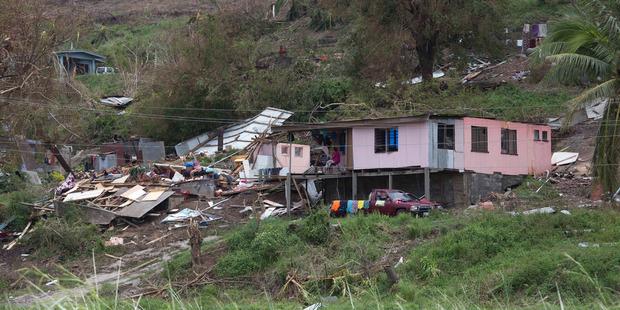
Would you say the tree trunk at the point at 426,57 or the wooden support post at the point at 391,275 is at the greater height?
the tree trunk at the point at 426,57

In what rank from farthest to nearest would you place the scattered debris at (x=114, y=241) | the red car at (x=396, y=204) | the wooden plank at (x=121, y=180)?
the wooden plank at (x=121, y=180)
the scattered debris at (x=114, y=241)
the red car at (x=396, y=204)

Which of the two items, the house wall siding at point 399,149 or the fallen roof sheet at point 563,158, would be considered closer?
the house wall siding at point 399,149

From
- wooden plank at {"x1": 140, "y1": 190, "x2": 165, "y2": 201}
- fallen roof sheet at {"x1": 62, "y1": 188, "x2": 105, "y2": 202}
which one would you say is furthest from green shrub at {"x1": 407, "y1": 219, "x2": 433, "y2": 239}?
fallen roof sheet at {"x1": 62, "y1": 188, "x2": 105, "y2": 202}

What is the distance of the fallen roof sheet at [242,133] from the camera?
44.6 meters

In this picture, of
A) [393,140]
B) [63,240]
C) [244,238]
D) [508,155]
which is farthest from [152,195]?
[508,155]

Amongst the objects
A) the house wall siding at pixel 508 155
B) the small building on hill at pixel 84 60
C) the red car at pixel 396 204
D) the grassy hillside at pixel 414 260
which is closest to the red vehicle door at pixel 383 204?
the red car at pixel 396 204

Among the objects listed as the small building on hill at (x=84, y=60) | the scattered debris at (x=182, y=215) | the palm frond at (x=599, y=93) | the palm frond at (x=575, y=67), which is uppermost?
the small building on hill at (x=84, y=60)

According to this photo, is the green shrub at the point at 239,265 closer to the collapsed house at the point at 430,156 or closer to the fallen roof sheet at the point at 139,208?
the collapsed house at the point at 430,156

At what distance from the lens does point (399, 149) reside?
3356cm

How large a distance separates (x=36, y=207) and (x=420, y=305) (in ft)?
70.6

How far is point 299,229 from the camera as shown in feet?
94.6

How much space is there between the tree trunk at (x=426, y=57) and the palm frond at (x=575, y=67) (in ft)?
63.7

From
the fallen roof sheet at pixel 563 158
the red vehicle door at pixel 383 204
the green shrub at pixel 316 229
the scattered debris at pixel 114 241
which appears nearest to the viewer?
the green shrub at pixel 316 229

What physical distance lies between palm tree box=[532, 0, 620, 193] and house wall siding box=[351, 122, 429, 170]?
829cm
